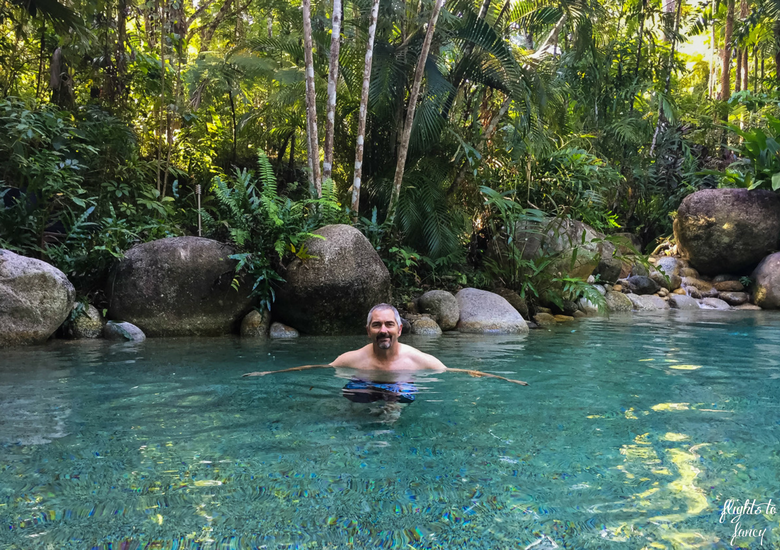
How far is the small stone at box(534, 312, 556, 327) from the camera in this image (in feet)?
32.3

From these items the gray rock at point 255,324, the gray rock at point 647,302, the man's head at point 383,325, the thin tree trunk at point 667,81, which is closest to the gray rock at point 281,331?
the gray rock at point 255,324

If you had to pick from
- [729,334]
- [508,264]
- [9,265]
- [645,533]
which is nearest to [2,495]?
[645,533]

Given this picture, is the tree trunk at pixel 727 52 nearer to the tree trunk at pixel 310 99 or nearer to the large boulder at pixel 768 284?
the large boulder at pixel 768 284

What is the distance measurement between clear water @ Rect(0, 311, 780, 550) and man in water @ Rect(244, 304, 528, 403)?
124 mm

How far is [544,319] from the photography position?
33.3 ft

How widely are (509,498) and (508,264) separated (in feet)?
28.4

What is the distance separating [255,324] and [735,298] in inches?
429

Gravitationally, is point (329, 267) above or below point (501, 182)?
below

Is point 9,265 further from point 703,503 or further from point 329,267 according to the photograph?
point 703,503

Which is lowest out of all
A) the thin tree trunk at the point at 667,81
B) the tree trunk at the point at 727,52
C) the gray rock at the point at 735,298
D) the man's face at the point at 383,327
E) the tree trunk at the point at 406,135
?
the gray rock at the point at 735,298

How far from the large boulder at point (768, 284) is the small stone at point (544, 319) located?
5.88 m

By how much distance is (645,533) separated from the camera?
6.94 feet

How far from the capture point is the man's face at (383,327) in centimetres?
438

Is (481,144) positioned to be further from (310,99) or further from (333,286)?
(333,286)
